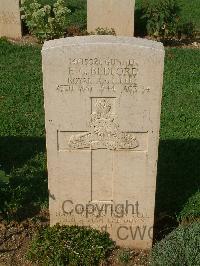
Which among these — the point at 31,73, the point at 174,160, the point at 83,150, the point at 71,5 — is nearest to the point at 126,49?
the point at 83,150

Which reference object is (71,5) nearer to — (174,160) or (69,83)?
(174,160)

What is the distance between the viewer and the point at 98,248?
→ 16.1 feet

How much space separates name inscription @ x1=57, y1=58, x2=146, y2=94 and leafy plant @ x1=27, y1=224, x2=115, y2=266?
1.43 meters

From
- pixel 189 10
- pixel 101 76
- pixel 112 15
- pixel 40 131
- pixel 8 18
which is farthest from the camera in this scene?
pixel 189 10

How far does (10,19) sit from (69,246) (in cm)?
746

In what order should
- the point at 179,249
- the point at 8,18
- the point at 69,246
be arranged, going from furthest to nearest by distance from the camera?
the point at 8,18
the point at 69,246
the point at 179,249

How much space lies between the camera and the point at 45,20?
1094cm

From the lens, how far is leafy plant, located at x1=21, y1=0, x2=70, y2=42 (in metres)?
10.7

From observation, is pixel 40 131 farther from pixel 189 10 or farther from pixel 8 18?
pixel 189 10

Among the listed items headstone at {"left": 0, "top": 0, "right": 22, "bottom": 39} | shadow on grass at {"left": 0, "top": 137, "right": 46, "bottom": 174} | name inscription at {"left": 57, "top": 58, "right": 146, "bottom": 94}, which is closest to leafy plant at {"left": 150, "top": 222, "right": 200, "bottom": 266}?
name inscription at {"left": 57, "top": 58, "right": 146, "bottom": 94}

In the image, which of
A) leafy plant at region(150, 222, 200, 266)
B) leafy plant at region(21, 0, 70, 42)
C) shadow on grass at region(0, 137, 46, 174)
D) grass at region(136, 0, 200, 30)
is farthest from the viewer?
grass at region(136, 0, 200, 30)

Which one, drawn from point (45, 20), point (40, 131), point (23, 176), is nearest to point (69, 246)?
point (23, 176)

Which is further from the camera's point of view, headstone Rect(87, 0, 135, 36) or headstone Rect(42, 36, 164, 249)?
headstone Rect(87, 0, 135, 36)

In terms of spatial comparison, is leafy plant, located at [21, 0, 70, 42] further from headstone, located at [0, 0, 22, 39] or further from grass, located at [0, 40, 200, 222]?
grass, located at [0, 40, 200, 222]
